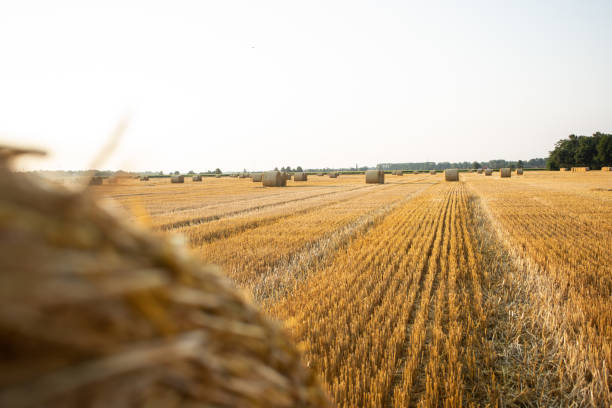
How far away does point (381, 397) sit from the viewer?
3.06 m

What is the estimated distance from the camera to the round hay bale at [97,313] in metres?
0.60

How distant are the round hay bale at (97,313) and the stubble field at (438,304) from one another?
0.13m

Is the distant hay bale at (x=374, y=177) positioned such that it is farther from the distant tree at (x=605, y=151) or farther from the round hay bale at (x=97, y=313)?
the distant tree at (x=605, y=151)

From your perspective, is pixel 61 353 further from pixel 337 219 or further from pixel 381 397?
pixel 337 219

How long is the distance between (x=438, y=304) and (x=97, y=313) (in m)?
4.92

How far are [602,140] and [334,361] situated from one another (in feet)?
407

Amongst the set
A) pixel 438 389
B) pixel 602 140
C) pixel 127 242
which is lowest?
pixel 438 389

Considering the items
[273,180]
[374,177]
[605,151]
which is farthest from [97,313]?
[605,151]

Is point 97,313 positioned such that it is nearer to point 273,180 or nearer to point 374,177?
point 273,180

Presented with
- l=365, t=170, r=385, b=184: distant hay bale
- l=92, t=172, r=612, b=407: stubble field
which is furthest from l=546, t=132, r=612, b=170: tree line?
l=92, t=172, r=612, b=407: stubble field

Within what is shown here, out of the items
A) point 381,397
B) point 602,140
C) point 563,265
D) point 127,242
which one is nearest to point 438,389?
point 381,397

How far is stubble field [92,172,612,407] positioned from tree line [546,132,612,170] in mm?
111786

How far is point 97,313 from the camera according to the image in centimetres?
68

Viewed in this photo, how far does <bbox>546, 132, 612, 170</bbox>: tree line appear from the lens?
96.6 m
